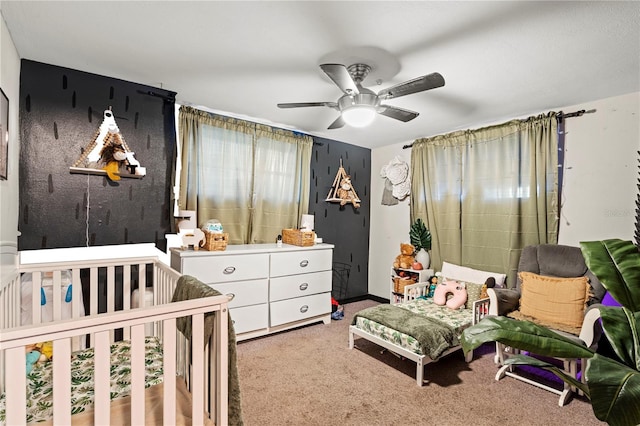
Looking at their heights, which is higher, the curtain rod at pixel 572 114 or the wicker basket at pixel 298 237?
the curtain rod at pixel 572 114

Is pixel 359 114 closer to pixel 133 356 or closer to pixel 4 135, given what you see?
pixel 133 356

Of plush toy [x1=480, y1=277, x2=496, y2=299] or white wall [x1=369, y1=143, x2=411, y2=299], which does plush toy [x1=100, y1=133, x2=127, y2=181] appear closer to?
white wall [x1=369, y1=143, x2=411, y2=299]

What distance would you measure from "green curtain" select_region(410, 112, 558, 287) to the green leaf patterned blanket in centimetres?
116

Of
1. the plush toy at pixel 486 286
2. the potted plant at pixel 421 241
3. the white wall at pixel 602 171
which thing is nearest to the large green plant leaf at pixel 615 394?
the plush toy at pixel 486 286

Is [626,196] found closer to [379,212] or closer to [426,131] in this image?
[426,131]

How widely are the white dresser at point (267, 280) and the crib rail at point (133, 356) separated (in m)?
1.46

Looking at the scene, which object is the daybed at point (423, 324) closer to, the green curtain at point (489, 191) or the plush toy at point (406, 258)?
the green curtain at point (489, 191)

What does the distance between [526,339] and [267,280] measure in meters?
2.53

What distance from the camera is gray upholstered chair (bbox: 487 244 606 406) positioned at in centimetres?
209

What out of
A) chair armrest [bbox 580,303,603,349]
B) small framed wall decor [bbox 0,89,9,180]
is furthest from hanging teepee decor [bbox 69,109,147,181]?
chair armrest [bbox 580,303,603,349]

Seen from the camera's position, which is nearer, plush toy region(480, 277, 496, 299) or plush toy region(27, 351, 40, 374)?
plush toy region(27, 351, 40, 374)

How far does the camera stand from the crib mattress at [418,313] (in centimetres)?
242

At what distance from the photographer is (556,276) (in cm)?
265

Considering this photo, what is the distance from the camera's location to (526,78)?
229 centimetres
